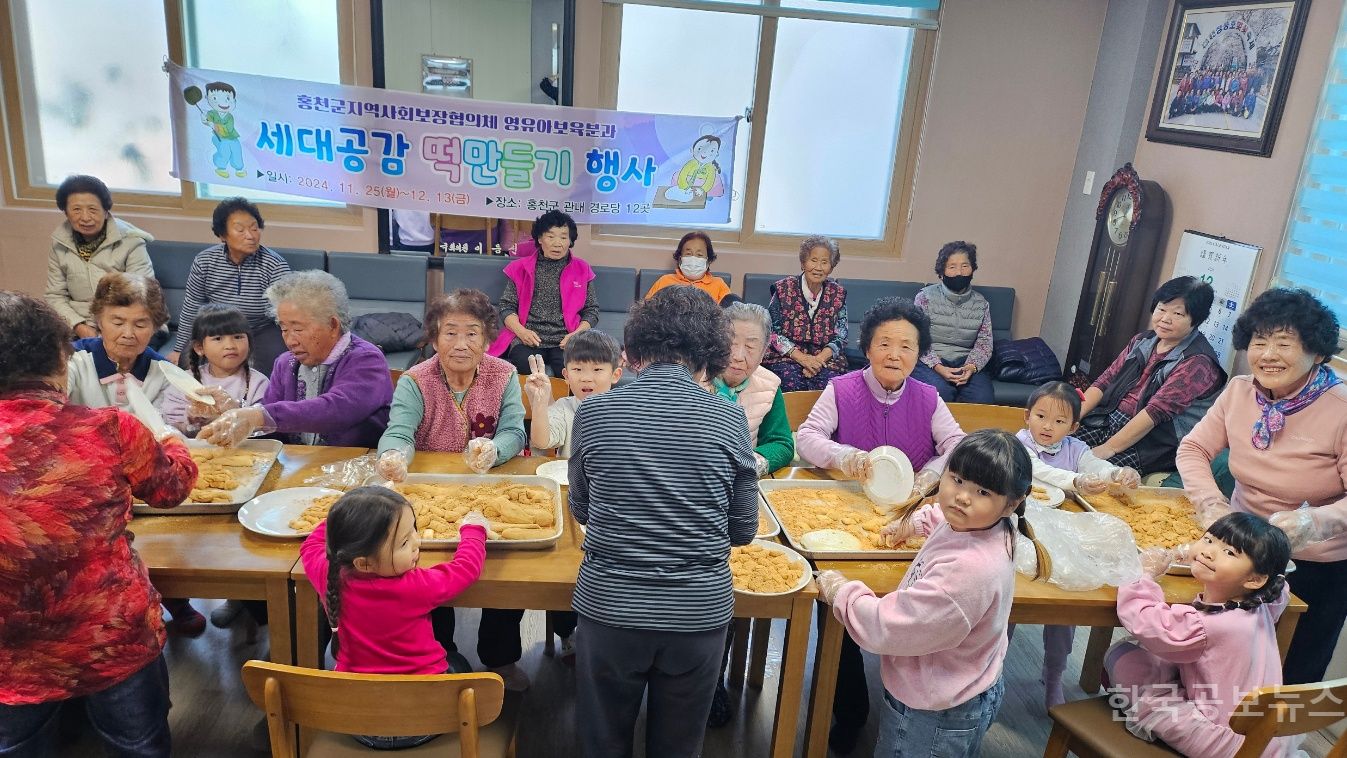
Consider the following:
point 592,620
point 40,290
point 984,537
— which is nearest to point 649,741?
point 592,620

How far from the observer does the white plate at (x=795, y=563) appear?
186cm

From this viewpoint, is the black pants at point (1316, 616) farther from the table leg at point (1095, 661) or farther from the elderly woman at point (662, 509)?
the elderly woman at point (662, 509)

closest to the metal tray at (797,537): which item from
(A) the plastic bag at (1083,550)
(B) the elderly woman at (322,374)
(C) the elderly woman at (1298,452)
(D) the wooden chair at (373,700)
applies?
(A) the plastic bag at (1083,550)

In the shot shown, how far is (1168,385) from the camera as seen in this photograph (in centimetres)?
328

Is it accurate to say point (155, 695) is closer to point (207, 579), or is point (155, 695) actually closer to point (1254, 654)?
point (207, 579)

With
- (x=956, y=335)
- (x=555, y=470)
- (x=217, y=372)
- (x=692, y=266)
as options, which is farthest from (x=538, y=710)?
(x=956, y=335)

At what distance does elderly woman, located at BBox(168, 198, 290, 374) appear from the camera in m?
3.92

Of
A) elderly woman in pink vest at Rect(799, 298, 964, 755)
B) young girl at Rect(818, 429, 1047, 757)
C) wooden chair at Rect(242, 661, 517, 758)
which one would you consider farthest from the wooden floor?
wooden chair at Rect(242, 661, 517, 758)

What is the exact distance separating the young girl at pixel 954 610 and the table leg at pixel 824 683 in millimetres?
233

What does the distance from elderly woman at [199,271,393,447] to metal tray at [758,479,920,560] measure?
125 cm

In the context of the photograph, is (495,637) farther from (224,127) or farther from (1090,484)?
→ (224,127)

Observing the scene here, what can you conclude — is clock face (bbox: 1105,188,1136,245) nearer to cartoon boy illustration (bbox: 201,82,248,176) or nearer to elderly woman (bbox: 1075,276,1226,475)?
elderly woman (bbox: 1075,276,1226,475)

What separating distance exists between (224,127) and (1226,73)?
528cm

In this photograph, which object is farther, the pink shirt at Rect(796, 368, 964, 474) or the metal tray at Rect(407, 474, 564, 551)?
the pink shirt at Rect(796, 368, 964, 474)
